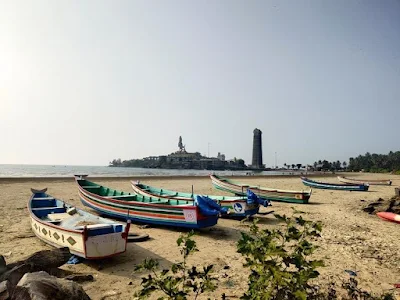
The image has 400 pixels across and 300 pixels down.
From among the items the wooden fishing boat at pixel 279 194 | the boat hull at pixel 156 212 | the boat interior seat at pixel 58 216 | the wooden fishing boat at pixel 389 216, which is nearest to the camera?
the boat interior seat at pixel 58 216

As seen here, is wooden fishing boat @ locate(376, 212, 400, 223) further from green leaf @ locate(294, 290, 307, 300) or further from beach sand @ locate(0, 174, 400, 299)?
green leaf @ locate(294, 290, 307, 300)

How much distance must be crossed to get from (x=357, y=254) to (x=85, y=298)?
7.72 metres

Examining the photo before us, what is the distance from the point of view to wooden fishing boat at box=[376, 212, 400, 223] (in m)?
12.7

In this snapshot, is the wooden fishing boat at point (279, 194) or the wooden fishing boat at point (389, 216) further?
the wooden fishing boat at point (279, 194)

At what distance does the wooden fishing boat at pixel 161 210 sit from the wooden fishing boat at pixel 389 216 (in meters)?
7.93

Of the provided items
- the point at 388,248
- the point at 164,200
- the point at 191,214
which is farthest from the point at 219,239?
the point at 388,248

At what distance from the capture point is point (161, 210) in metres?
11.4

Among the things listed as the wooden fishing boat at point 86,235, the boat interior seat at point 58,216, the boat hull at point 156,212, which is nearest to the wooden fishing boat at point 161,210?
the boat hull at point 156,212

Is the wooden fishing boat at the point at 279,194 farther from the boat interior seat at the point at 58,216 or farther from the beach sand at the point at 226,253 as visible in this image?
the boat interior seat at the point at 58,216

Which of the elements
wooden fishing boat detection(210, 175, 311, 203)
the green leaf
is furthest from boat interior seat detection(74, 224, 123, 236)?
wooden fishing boat detection(210, 175, 311, 203)

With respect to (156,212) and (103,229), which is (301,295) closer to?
(103,229)

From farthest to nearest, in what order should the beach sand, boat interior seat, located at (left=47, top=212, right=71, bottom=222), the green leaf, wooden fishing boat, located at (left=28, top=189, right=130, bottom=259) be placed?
boat interior seat, located at (left=47, top=212, right=71, bottom=222) → wooden fishing boat, located at (left=28, top=189, right=130, bottom=259) → the beach sand → the green leaf

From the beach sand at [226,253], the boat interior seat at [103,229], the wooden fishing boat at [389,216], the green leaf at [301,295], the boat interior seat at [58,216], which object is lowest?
the beach sand at [226,253]

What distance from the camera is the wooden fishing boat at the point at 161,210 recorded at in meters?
10.6
